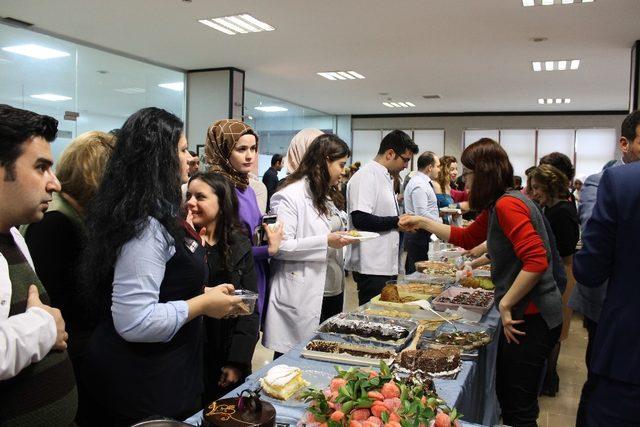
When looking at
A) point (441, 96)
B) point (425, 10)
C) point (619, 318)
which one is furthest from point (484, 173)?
point (441, 96)

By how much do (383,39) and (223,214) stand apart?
185 inches

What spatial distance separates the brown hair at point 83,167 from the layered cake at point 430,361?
3.59 ft

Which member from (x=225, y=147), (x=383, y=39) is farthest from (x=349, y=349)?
(x=383, y=39)

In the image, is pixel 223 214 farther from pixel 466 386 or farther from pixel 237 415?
pixel 466 386

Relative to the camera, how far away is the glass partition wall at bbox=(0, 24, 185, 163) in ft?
18.2

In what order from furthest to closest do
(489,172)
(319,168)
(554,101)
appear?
(554,101), (319,168), (489,172)

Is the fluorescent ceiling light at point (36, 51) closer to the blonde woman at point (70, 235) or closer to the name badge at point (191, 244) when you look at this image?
the blonde woman at point (70, 235)

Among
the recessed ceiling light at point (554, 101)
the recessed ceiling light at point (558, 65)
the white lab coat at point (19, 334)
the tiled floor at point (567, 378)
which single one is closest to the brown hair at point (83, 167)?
the white lab coat at point (19, 334)

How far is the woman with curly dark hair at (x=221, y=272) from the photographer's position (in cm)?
183

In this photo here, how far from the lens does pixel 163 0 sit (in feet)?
15.8

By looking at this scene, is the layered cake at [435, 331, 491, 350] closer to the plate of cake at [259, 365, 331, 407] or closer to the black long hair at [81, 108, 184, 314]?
the plate of cake at [259, 365, 331, 407]

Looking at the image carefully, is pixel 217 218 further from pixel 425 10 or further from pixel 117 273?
pixel 425 10

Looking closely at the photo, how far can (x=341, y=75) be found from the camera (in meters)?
8.25

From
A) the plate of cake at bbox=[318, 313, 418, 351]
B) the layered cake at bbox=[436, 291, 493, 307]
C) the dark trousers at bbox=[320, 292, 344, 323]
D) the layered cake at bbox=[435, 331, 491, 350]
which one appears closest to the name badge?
the plate of cake at bbox=[318, 313, 418, 351]
